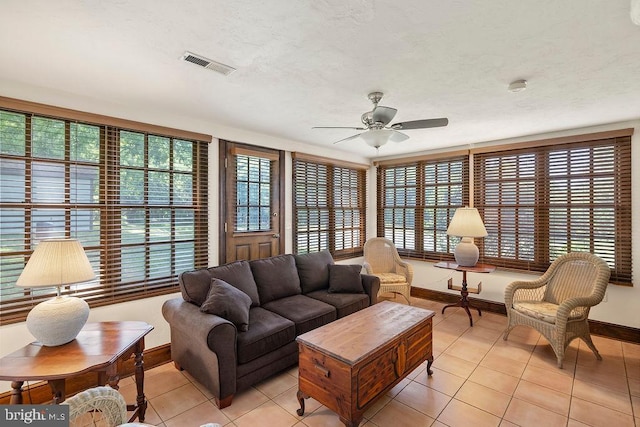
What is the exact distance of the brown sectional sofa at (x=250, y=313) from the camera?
2.28m

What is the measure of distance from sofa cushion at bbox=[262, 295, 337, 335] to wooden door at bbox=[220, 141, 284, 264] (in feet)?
2.89

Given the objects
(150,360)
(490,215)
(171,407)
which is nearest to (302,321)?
(171,407)

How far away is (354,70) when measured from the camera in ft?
7.00

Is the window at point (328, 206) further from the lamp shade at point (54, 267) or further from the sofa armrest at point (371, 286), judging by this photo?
the lamp shade at point (54, 267)

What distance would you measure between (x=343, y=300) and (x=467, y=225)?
195cm

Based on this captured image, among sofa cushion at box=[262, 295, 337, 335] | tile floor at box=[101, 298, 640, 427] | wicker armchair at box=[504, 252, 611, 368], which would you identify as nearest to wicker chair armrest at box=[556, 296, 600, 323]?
wicker armchair at box=[504, 252, 611, 368]

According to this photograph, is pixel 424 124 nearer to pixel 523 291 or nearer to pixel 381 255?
pixel 523 291

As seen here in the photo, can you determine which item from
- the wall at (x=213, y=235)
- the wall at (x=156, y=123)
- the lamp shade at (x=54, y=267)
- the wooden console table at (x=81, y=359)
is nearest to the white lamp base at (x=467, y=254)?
the wall at (x=213, y=235)

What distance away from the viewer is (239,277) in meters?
3.10

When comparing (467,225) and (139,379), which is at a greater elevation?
(467,225)

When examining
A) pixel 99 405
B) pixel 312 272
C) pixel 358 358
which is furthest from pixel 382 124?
pixel 99 405

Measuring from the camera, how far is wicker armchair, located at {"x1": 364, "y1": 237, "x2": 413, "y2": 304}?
14.2 ft

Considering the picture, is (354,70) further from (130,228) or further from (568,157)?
(568,157)

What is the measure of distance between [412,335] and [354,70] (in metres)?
2.13
